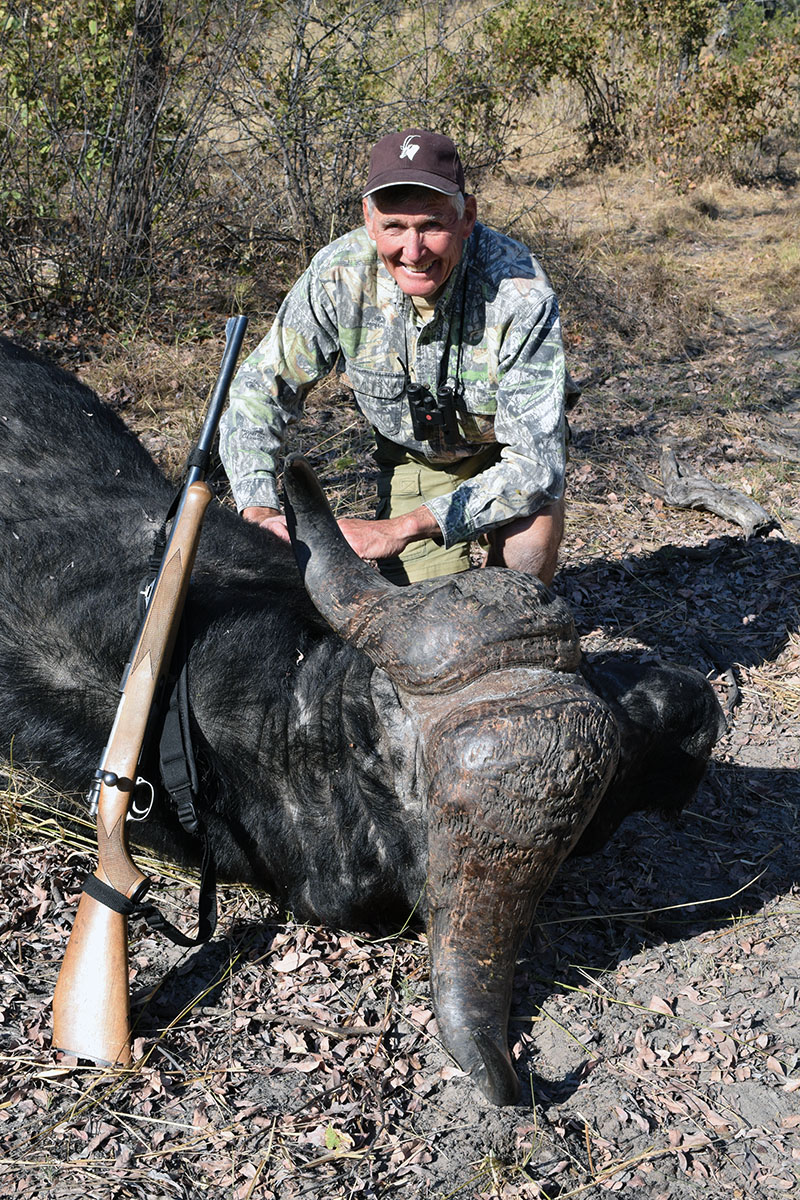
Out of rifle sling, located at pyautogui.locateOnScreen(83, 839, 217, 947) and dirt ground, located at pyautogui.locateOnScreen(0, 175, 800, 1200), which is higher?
rifle sling, located at pyautogui.locateOnScreen(83, 839, 217, 947)

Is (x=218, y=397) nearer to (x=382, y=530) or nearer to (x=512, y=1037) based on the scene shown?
(x=382, y=530)

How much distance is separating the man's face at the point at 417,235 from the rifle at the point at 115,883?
5.00 feet

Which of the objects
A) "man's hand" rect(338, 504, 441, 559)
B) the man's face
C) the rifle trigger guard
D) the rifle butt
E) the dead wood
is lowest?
the rifle butt

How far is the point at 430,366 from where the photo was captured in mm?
4008

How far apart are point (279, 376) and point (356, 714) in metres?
1.83

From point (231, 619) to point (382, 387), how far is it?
1.58 metres

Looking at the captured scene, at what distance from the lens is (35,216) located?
669 cm

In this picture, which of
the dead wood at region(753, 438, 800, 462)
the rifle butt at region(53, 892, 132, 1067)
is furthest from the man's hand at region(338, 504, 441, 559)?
the dead wood at region(753, 438, 800, 462)

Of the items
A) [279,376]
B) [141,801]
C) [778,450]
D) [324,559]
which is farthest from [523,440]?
[778,450]

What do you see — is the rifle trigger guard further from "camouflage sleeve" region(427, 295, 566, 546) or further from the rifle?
"camouflage sleeve" region(427, 295, 566, 546)

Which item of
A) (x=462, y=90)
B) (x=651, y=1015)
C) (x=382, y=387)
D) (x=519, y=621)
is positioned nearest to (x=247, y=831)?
(x=519, y=621)

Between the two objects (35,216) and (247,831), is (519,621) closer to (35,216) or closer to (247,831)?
(247,831)

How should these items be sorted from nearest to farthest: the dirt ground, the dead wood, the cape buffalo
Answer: the cape buffalo → the dirt ground → the dead wood

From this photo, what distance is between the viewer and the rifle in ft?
8.70
